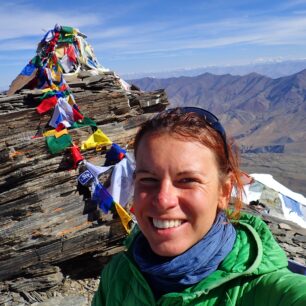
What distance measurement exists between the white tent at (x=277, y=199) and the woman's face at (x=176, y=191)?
22680mm

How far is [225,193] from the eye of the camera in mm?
3553

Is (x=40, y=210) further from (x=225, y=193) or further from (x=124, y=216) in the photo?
(x=225, y=193)

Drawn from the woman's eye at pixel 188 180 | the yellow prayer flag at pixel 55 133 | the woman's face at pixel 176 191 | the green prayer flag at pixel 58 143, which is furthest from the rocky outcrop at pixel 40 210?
the woman's eye at pixel 188 180

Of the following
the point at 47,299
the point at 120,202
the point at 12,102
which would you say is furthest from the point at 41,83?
the point at 47,299

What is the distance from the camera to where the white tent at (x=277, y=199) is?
1021 inches

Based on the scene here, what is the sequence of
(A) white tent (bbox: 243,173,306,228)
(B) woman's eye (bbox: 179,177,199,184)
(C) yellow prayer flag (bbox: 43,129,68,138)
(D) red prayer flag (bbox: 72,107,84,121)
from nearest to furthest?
(B) woman's eye (bbox: 179,177,199,184) → (C) yellow prayer flag (bbox: 43,129,68,138) → (D) red prayer flag (bbox: 72,107,84,121) → (A) white tent (bbox: 243,173,306,228)

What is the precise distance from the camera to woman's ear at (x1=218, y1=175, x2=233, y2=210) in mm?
3483

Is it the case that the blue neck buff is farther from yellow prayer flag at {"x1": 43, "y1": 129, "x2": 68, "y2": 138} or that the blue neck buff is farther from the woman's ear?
yellow prayer flag at {"x1": 43, "y1": 129, "x2": 68, "y2": 138}

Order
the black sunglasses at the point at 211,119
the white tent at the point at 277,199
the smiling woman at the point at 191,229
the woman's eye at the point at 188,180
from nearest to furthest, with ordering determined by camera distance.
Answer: the smiling woman at the point at 191,229 < the woman's eye at the point at 188,180 < the black sunglasses at the point at 211,119 < the white tent at the point at 277,199

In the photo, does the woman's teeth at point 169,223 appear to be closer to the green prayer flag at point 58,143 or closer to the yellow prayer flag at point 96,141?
the green prayer flag at point 58,143

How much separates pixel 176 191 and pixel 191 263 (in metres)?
0.58

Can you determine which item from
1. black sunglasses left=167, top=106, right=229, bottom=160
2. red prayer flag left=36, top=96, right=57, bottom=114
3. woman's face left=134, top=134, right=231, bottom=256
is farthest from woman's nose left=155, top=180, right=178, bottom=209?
red prayer flag left=36, top=96, right=57, bottom=114

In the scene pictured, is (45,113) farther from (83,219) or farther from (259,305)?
(259,305)

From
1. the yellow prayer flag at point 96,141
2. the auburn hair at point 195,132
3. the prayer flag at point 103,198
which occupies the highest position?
the auburn hair at point 195,132
